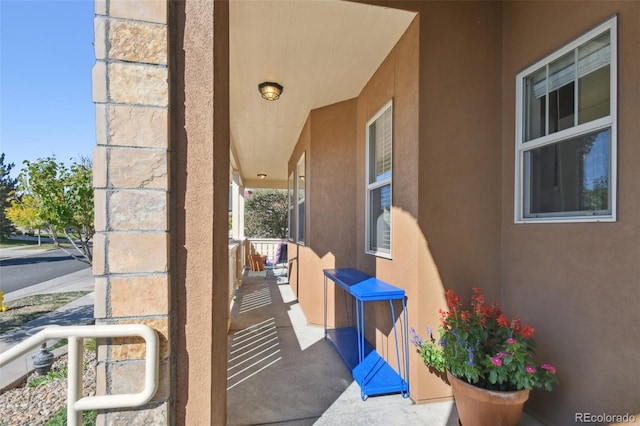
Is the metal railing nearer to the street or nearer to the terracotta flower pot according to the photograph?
the street

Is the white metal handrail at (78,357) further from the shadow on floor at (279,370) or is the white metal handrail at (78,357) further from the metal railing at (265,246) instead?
the metal railing at (265,246)

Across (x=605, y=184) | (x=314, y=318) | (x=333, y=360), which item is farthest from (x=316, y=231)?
(x=605, y=184)

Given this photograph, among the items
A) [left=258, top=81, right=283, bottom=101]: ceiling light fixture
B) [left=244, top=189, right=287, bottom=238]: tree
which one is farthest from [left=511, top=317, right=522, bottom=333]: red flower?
[left=244, top=189, right=287, bottom=238]: tree

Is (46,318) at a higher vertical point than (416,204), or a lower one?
lower

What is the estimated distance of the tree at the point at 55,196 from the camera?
3029 millimetres

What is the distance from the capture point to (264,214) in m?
16.8

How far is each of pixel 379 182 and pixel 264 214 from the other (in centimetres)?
1404

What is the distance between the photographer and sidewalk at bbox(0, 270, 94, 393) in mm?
2752

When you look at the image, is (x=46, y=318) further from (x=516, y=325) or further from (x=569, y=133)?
(x=569, y=133)

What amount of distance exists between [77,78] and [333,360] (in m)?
4.36

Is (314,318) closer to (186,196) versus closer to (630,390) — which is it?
(630,390)

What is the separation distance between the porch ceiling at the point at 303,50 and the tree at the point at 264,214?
12.1 meters

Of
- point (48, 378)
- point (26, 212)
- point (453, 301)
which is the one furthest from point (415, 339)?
point (26, 212)

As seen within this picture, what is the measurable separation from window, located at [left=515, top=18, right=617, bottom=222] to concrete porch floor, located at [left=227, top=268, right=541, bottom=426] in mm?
1535
